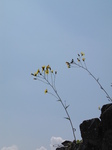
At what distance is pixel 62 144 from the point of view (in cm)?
896

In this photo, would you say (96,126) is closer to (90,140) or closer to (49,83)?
(90,140)

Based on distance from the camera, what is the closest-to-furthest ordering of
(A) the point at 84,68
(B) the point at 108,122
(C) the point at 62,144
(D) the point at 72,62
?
(B) the point at 108,122 → (A) the point at 84,68 → (D) the point at 72,62 → (C) the point at 62,144

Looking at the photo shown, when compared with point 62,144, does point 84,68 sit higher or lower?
higher

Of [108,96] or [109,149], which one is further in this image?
[108,96]

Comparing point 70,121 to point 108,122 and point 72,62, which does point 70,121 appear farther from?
point 72,62

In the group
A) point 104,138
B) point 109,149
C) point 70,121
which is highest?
point 70,121

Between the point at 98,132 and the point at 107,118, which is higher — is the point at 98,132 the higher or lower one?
the lower one

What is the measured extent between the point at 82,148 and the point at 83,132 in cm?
48

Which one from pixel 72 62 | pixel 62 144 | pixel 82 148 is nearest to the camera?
pixel 82 148

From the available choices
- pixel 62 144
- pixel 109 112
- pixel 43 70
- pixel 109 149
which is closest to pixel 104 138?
pixel 109 149

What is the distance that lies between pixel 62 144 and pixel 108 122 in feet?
13.8

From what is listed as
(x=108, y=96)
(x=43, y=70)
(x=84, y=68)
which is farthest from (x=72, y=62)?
(x=108, y=96)

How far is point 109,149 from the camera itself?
5.04m

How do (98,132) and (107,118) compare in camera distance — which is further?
(98,132)
